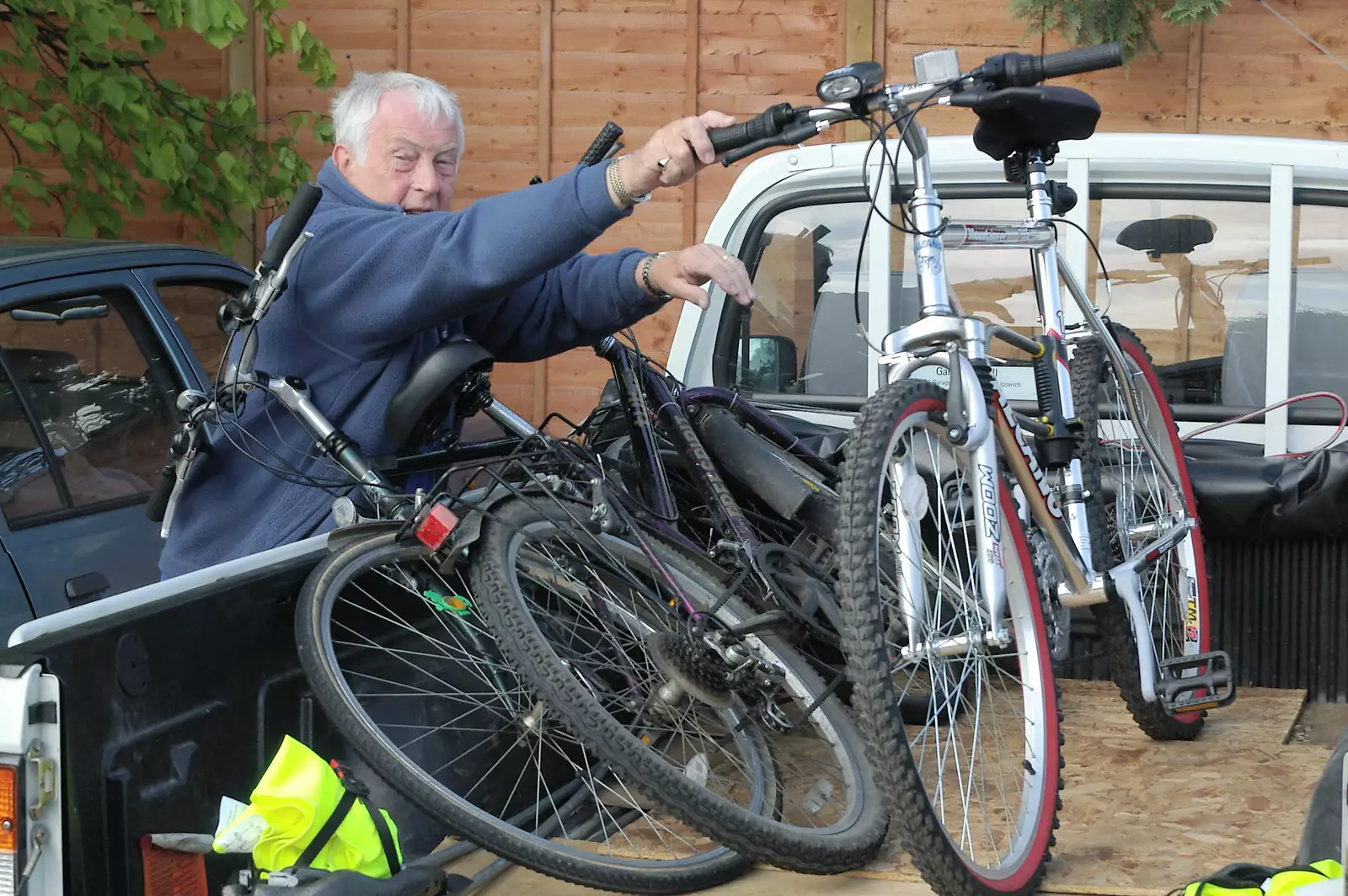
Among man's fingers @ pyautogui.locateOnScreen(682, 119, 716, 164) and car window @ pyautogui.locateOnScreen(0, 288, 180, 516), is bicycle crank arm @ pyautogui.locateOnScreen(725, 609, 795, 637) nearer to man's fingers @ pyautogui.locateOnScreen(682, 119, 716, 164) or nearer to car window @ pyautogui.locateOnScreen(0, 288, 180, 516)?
man's fingers @ pyautogui.locateOnScreen(682, 119, 716, 164)

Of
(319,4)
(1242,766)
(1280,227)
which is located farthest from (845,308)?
(319,4)

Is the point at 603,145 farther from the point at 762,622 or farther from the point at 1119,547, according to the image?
the point at 1119,547

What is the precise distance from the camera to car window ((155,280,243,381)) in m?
4.29

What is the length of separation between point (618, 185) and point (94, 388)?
204cm

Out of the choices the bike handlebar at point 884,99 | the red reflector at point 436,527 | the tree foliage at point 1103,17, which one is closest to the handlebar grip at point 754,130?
the bike handlebar at point 884,99

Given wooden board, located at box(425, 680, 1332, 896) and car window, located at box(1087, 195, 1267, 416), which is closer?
wooden board, located at box(425, 680, 1332, 896)

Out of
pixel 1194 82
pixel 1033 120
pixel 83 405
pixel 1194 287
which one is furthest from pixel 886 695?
pixel 1194 82

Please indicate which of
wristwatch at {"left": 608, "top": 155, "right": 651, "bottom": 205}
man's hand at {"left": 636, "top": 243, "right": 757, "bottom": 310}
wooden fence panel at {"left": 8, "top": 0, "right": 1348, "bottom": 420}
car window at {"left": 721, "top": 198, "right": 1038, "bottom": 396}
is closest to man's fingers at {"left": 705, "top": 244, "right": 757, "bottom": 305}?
man's hand at {"left": 636, "top": 243, "right": 757, "bottom": 310}

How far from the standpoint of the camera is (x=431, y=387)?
2.65 m

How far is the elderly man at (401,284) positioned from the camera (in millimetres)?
2580

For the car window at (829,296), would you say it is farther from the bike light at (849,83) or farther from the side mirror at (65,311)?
the side mirror at (65,311)

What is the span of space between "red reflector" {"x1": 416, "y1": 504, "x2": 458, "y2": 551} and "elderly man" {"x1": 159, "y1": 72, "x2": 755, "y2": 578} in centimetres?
40

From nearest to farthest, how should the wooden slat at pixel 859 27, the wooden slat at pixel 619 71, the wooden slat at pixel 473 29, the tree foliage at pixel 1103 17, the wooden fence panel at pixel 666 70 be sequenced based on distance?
the tree foliage at pixel 1103 17, the wooden fence panel at pixel 666 70, the wooden slat at pixel 859 27, the wooden slat at pixel 619 71, the wooden slat at pixel 473 29

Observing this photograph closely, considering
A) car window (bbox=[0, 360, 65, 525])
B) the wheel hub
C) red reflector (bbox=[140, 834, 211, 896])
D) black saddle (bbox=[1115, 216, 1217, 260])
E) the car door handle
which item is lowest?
the car door handle
